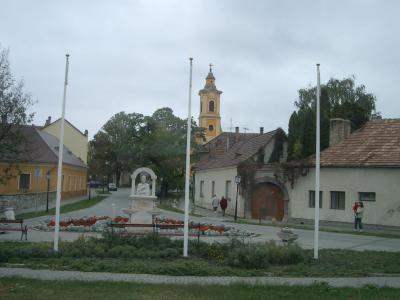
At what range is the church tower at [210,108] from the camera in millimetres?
91250

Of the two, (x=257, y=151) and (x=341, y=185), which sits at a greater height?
(x=257, y=151)

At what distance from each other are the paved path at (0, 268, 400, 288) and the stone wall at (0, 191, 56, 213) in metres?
23.4

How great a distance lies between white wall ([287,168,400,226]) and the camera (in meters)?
29.5

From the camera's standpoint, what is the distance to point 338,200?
32.2 m

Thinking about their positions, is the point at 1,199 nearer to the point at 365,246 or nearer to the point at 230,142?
the point at 365,246

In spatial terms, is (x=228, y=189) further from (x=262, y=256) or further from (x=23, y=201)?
(x=262, y=256)

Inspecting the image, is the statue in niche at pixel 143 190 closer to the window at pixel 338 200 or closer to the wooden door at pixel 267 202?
the window at pixel 338 200

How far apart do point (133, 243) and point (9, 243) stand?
169 inches

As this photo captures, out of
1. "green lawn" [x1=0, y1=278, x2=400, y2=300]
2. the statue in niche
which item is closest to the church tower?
the statue in niche

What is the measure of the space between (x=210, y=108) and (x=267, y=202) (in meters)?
56.8

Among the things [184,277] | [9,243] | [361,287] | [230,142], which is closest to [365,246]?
[361,287]

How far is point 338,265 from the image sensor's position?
13.7 meters

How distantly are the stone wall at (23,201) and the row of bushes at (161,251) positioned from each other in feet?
67.0

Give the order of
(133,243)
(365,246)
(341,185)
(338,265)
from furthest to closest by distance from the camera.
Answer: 1. (341,185)
2. (365,246)
3. (133,243)
4. (338,265)
